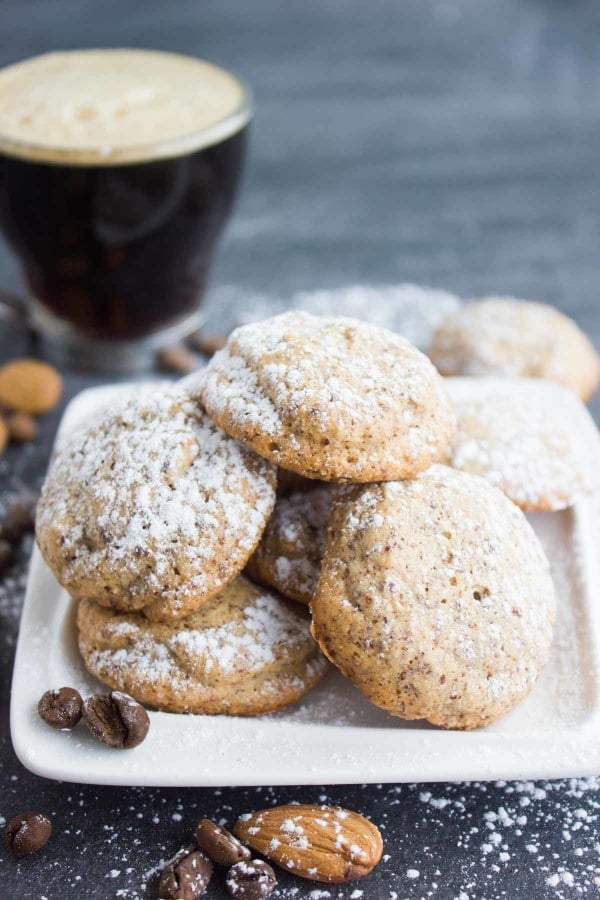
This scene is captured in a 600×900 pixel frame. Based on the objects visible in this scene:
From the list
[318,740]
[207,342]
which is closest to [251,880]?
[318,740]

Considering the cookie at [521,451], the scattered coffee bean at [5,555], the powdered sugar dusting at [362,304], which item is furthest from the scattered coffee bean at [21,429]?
the cookie at [521,451]

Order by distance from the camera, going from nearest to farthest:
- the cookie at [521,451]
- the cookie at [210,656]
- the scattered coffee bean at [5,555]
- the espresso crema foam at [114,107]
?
the cookie at [210,656], the cookie at [521,451], the scattered coffee bean at [5,555], the espresso crema foam at [114,107]

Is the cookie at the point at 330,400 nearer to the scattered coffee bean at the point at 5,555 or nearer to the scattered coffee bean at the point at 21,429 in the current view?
the scattered coffee bean at the point at 5,555

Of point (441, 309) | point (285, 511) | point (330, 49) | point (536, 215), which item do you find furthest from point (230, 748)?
point (330, 49)

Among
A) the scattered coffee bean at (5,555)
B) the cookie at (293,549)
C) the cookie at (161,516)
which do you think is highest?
Answer: the cookie at (161,516)

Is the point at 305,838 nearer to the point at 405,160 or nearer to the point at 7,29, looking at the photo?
the point at 405,160

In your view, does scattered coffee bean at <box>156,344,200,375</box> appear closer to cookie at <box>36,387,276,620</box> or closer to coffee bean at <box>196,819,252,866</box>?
cookie at <box>36,387,276,620</box>

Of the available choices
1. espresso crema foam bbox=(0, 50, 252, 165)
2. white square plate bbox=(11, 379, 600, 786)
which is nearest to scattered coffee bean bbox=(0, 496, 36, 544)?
white square plate bbox=(11, 379, 600, 786)
